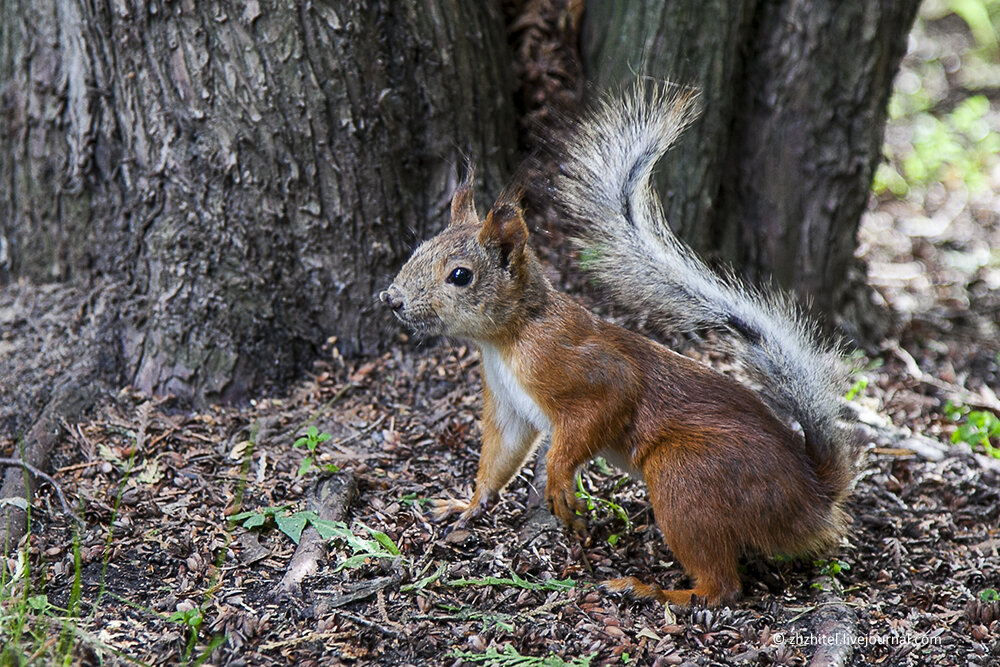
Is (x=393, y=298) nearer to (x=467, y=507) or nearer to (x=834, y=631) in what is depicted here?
(x=467, y=507)

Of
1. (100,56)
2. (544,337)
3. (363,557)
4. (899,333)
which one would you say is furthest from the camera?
(899,333)

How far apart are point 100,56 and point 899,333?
4.28m

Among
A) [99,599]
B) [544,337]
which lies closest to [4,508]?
[99,599]

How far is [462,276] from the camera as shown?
10.9 feet

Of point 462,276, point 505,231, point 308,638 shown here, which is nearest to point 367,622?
point 308,638

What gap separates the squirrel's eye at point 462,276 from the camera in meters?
3.32

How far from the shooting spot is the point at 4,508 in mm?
3270

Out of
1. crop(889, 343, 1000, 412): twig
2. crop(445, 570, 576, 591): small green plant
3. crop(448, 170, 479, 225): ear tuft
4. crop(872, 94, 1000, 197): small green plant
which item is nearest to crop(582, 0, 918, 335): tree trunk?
crop(889, 343, 1000, 412): twig

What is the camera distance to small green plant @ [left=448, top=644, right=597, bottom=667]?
2.71 meters

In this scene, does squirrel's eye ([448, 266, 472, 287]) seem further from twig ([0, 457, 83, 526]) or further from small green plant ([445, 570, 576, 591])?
twig ([0, 457, 83, 526])

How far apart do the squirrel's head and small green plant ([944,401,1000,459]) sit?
2.32 meters

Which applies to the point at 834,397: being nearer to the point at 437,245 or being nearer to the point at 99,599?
the point at 437,245

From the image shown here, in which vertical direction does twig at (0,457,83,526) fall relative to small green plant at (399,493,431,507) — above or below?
below

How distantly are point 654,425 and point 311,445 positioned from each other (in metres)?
Result: 1.39
